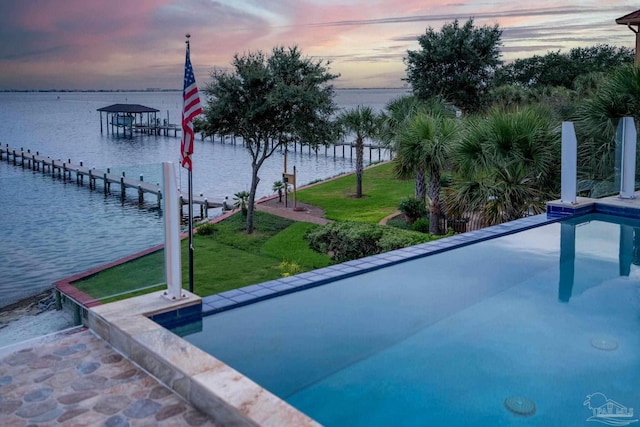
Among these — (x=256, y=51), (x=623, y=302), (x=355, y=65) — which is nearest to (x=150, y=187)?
(x=623, y=302)

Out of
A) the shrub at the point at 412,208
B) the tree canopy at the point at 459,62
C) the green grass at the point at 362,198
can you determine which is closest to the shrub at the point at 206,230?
the green grass at the point at 362,198

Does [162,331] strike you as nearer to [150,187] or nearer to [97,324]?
[97,324]

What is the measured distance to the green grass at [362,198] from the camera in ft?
69.0

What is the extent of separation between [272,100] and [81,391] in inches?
642

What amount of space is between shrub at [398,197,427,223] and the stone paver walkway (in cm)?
1440

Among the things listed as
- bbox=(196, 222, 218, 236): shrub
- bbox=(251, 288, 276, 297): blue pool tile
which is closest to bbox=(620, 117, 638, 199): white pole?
bbox=(251, 288, 276, 297): blue pool tile

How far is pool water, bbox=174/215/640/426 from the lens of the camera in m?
4.80

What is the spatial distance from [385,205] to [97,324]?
17.8m

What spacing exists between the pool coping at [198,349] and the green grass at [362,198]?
12.4 m

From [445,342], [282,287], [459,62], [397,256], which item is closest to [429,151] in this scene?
[397,256]

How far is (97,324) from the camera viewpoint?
541 cm

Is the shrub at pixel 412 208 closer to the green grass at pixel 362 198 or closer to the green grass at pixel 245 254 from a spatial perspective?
the green grass at pixel 362 198

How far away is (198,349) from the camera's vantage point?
4762 millimetres

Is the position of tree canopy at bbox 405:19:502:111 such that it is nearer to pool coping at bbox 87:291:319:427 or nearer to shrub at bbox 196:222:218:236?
shrub at bbox 196:222:218:236
